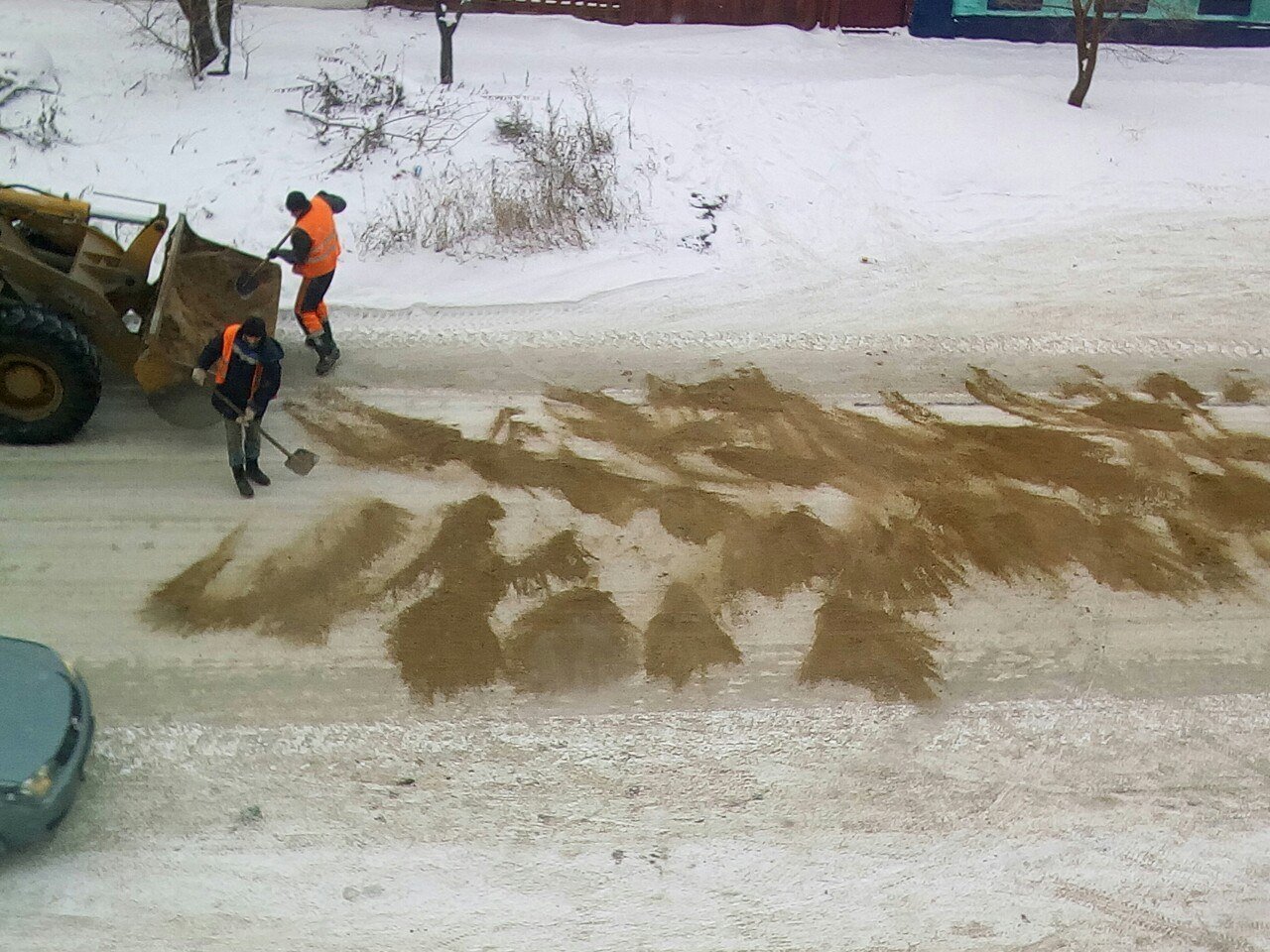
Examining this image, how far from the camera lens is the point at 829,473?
826 centimetres

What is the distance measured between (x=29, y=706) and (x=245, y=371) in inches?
108

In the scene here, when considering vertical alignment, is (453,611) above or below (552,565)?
below

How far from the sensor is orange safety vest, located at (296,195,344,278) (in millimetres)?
8633

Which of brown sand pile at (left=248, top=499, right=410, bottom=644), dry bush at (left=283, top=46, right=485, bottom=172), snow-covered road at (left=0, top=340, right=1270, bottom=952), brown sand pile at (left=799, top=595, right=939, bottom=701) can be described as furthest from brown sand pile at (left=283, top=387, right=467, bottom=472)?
dry bush at (left=283, top=46, right=485, bottom=172)

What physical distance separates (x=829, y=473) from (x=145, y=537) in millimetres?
A: 4987

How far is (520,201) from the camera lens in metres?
11.6

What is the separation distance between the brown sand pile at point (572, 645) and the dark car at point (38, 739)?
91.4 inches

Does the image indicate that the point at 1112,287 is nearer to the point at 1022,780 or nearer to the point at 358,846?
the point at 1022,780

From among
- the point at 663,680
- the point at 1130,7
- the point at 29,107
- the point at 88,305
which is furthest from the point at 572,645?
the point at 1130,7

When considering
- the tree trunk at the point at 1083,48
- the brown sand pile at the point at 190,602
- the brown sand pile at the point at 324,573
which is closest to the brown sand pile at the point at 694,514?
the brown sand pile at the point at 324,573

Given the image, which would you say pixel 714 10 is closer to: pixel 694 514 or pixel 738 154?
pixel 738 154

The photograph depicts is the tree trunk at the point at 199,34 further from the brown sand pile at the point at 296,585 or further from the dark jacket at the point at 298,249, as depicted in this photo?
the brown sand pile at the point at 296,585

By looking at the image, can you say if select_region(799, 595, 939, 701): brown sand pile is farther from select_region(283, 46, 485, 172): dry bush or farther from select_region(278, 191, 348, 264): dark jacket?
select_region(283, 46, 485, 172): dry bush

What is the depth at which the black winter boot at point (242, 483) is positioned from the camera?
7645 mm
